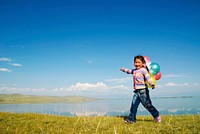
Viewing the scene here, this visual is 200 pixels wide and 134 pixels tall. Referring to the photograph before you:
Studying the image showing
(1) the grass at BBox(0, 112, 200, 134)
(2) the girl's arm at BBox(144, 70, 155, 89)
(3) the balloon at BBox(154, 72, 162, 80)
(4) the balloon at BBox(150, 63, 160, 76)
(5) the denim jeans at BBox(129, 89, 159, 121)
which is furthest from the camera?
(3) the balloon at BBox(154, 72, 162, 80)

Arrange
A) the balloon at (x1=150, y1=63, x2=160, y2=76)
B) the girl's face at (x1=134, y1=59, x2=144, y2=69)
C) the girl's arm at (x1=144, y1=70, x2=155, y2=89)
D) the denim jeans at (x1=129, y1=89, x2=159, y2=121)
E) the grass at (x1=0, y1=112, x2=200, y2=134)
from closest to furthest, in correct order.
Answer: the grass at (x1=0, y1=112, x2=200, y2=134) → the denim jeans at (x1=129, y1=89, x2=159, y2=121) → the girl's arm at (x1=144, y1=70, x2=155, y2=89) → the girl's face at (x1=134, y1=59, x2=144, y2=69) → the balloon at (x1=150, y1=63, x2=160, y2=76)

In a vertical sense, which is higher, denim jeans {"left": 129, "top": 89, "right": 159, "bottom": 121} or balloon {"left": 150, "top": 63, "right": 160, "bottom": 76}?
balloon {"left": 150, "top": 63, "right": 160, "bottom": 76}

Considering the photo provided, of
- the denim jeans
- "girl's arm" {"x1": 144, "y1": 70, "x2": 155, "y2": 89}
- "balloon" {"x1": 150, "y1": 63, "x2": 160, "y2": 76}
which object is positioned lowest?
the denim jeans

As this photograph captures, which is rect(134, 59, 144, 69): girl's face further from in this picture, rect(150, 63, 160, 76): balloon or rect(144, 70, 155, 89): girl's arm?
rect(150, 63, 160, 76): balloon

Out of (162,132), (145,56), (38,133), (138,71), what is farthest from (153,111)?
(38,133)

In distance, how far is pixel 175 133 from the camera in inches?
200

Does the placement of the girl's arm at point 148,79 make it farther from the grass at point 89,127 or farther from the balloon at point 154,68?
the grass at point 89,127

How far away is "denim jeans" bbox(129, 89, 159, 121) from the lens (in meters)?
8.27

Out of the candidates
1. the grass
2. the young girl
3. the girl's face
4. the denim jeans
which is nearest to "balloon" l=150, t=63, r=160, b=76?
the young girl

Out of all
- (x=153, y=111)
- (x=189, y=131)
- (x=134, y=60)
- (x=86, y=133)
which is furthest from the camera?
(x=134, y=60)

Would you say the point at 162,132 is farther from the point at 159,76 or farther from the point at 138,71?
the point at 159,76

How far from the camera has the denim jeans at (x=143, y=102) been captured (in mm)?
8273

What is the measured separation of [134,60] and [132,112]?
2179 millimetres

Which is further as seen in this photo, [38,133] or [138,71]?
[138,71]
